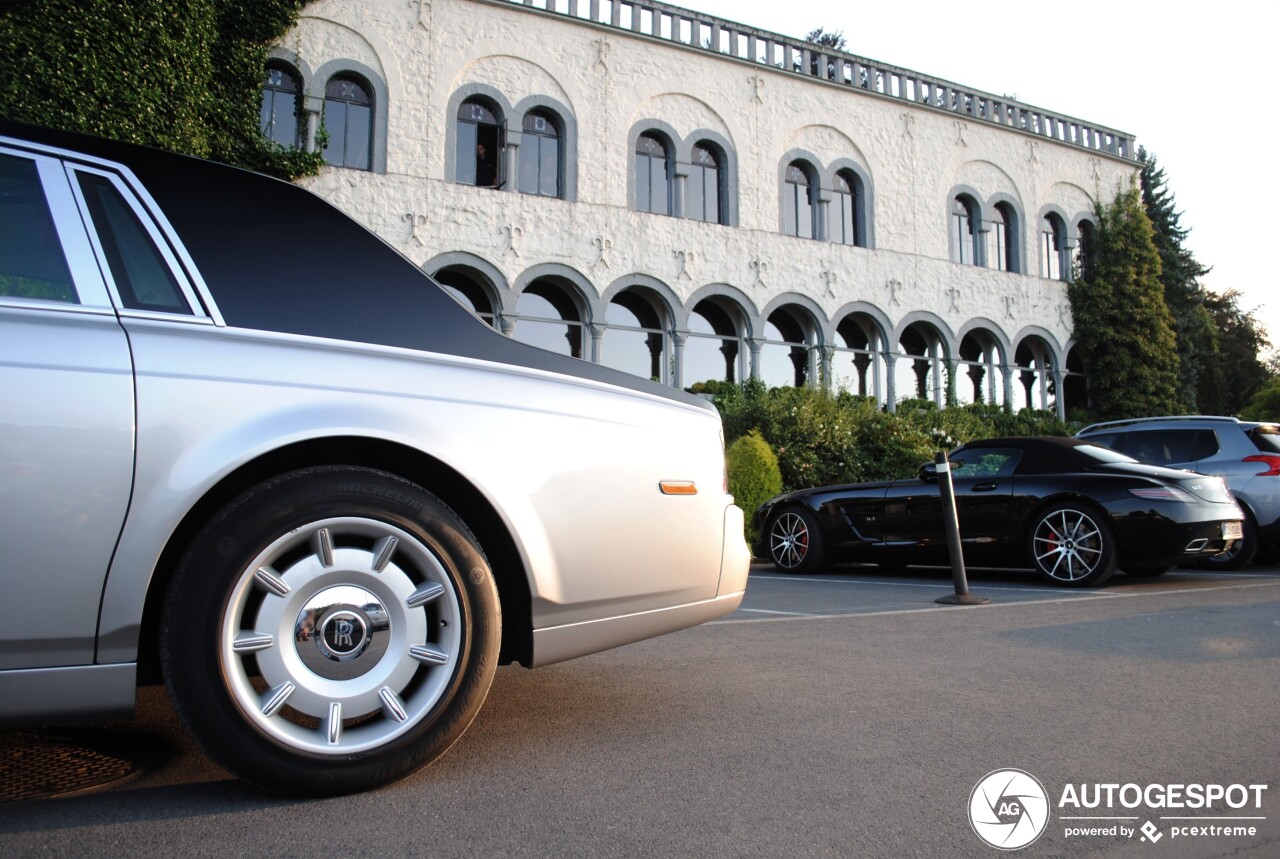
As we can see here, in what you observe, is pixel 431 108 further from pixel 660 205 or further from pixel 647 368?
pixel 647 368

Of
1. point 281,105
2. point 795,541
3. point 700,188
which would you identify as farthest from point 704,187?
point 795,541

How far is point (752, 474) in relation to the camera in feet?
43.4

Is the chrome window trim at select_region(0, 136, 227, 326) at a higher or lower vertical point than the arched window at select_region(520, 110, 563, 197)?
lower

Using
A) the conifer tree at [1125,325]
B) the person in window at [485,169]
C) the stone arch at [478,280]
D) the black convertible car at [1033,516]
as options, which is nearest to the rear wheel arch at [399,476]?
the black convertible car at [1033,516]

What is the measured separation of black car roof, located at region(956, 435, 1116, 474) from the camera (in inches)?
312

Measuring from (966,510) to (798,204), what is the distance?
1645 cm

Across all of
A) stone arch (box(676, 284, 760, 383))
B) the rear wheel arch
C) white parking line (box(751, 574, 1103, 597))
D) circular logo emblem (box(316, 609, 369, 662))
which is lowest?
white parking line (box(751, 574, 1103, 597))

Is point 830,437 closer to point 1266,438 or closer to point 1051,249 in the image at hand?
point 1266,438

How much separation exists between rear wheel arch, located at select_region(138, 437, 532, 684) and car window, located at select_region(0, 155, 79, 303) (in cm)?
61

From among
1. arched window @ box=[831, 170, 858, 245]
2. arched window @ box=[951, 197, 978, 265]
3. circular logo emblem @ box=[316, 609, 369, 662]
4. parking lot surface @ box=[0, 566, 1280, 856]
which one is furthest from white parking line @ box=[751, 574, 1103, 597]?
arched window @ box=[951, 197, 978, 265]

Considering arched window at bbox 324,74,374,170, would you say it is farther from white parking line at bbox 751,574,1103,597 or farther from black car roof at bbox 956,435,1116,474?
black car roof at bbox 956,435,1116,474

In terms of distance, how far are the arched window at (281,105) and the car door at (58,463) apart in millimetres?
17711

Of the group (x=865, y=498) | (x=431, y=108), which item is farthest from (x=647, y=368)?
(x=865, y=498)

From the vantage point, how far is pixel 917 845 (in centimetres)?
199
